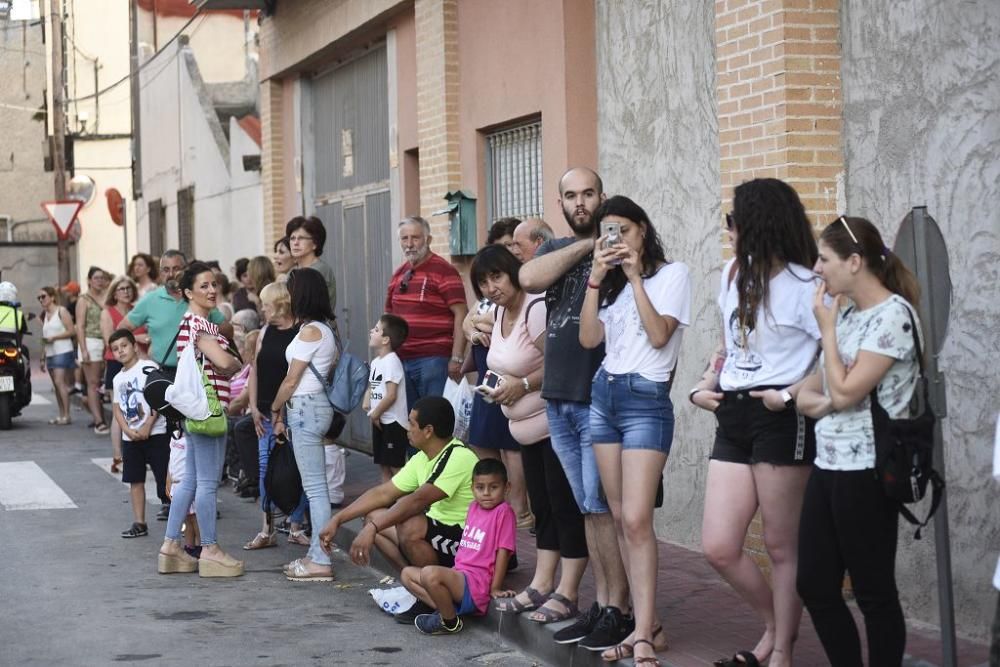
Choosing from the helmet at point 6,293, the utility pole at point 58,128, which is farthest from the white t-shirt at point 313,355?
the utility pole at point 58,128

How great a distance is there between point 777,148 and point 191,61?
18302 mm

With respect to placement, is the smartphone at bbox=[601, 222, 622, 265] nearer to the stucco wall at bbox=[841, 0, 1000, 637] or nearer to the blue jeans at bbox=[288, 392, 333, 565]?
the stucco wall at bbox=[841, 0, 1000, 637]

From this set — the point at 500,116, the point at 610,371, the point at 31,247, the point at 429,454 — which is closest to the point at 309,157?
the point at 500,116

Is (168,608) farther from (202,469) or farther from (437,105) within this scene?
(437,105)

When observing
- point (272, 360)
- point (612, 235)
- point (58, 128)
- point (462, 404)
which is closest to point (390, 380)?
point (462, 404)

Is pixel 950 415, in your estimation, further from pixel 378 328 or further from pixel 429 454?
pixel 378 328

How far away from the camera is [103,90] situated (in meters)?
39.7

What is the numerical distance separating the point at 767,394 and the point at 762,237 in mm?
593

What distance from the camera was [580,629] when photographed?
708 cm

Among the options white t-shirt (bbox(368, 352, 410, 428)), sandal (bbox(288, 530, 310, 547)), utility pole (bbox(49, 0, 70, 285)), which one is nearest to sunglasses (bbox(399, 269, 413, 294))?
white t-shirt (bbox(368, 352, 410, 428))

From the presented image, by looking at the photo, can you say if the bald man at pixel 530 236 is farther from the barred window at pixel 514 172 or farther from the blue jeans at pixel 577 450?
the barred window at pixel 514 172

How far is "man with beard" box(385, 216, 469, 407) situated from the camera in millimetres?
10984

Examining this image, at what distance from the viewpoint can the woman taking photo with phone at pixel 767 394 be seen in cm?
579

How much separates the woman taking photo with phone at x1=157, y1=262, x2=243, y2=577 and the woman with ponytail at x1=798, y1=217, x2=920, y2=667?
477cm
